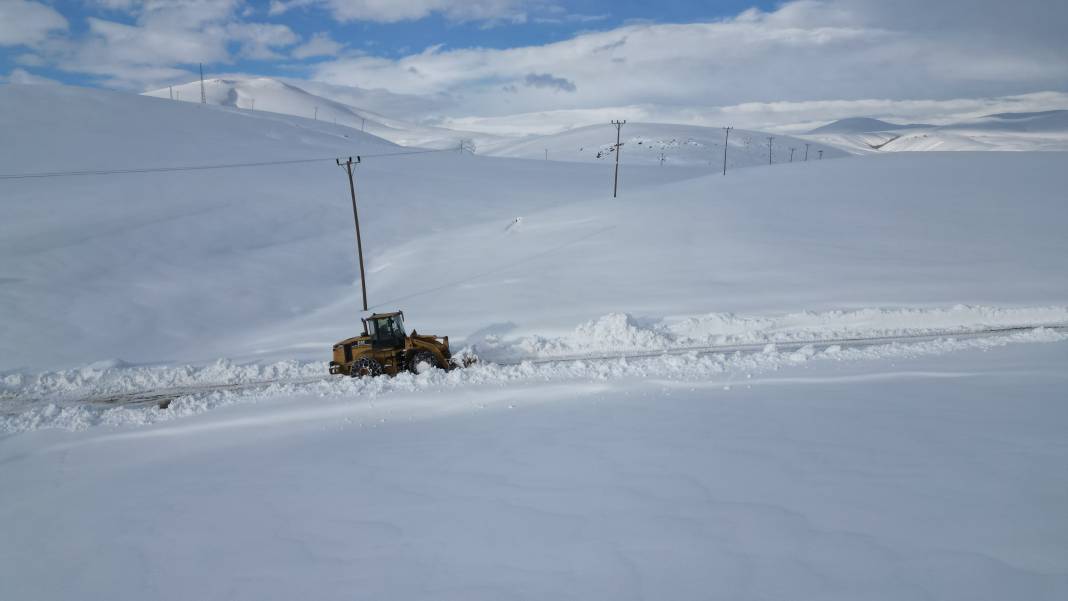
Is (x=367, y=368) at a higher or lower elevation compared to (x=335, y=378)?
higher

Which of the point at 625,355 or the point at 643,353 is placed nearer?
the point at 625,355

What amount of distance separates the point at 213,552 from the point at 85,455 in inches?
249

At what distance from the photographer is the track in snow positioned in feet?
52.4

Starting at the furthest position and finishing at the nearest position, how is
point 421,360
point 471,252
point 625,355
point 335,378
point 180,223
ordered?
point 180,223, point 471,252, point 625,355, point 335,378, point 421,360

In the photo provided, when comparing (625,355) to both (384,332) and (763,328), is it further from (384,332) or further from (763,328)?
(384,332)

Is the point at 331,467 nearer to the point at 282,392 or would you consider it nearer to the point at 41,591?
the point at 41,591

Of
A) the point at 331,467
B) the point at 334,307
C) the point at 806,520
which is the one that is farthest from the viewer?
the point at 334,307

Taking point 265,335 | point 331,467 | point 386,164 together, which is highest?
point 386,164

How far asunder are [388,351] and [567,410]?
5.91 m

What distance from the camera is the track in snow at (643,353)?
15977 mm

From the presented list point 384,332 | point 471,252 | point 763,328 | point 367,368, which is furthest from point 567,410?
point 471,252

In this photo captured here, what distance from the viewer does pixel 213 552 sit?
6945mm

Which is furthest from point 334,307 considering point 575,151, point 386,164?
point 575,151

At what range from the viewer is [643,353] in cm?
1712
